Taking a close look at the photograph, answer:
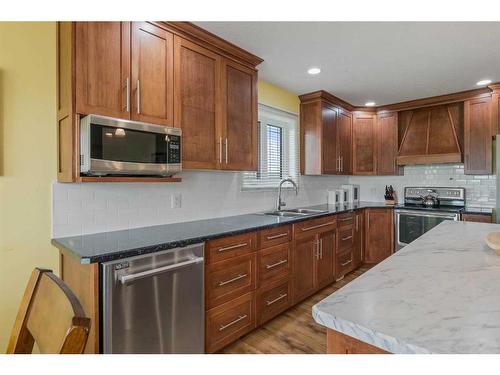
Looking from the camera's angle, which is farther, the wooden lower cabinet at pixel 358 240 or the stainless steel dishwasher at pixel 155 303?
the wooden lower cabinet at pixel 358 240

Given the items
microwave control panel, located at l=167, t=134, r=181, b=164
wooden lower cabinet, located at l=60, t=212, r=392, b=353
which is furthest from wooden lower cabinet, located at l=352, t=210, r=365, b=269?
microwave control panel, located at l=167, t=134, r=181, b=164

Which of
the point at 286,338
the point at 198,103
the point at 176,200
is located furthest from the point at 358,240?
the point at 198,103

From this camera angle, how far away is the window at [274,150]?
11.0 feet

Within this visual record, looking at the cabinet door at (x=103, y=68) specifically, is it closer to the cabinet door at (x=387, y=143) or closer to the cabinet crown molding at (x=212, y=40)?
the cabinet crown molding at (x=212, y=40)

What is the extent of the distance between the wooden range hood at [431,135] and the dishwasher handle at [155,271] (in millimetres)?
3711

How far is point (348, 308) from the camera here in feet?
2.58

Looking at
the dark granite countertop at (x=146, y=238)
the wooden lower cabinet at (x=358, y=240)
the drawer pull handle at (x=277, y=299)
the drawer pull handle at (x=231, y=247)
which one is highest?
the dark granite countertop at (x=146, y=238)


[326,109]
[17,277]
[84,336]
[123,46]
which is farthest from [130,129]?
[326,109]

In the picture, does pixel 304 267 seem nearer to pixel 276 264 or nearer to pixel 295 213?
pixel 276 264

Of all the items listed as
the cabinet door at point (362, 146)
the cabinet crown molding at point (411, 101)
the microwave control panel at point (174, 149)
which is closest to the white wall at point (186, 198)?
the microwave control panel at point (174, 149)

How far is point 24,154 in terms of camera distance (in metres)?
1.71

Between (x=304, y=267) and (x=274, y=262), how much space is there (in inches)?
21.9

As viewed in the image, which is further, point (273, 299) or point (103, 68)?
point (273, 299)

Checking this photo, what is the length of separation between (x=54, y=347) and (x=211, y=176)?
6.97 feet
